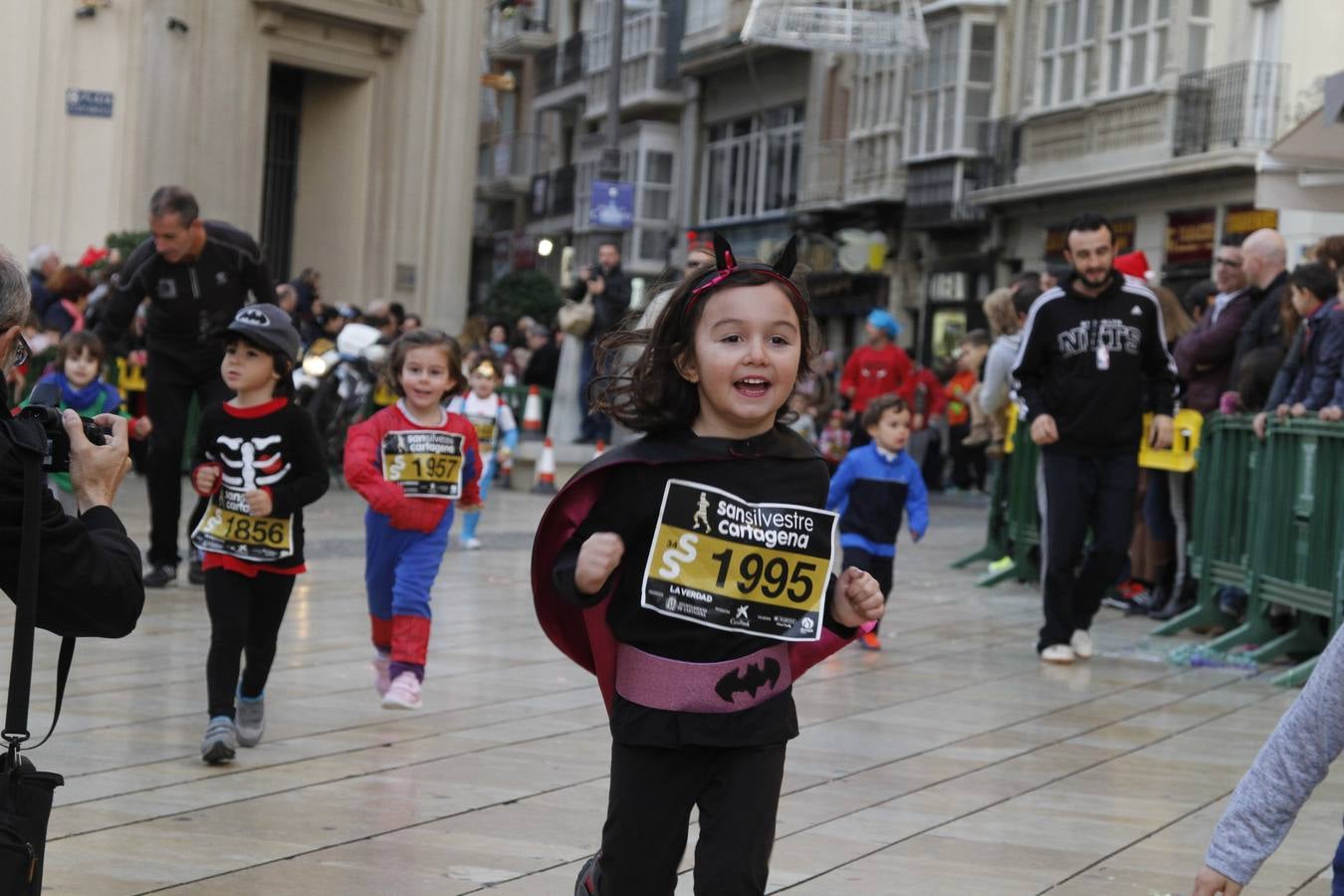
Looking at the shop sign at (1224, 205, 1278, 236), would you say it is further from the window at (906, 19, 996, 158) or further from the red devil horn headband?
the red devil horn headband

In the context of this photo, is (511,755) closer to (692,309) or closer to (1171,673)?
(692,309)

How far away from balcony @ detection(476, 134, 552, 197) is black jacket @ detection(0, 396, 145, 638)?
66.0 m

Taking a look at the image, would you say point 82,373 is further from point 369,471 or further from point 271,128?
point 271,128

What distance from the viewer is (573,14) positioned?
68.2 m

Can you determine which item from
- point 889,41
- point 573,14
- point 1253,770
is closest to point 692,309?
point 1253,770

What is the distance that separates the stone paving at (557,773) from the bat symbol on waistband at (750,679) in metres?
1.41

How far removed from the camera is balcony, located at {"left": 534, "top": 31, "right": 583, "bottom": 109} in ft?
212

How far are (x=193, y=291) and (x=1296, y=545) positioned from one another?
19.8 ft

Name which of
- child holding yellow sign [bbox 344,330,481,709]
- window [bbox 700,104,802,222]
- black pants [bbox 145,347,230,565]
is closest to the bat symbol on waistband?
child holding yellow sign [bbox 344,330,481,709]

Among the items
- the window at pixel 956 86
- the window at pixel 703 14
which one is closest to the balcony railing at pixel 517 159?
the window at pixel 703 14

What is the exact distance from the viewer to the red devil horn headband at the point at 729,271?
14.8ft

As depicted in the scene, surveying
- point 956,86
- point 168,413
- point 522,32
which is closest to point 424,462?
point 168,413

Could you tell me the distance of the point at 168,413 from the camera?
1214 cm

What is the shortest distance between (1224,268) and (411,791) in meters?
8.13
